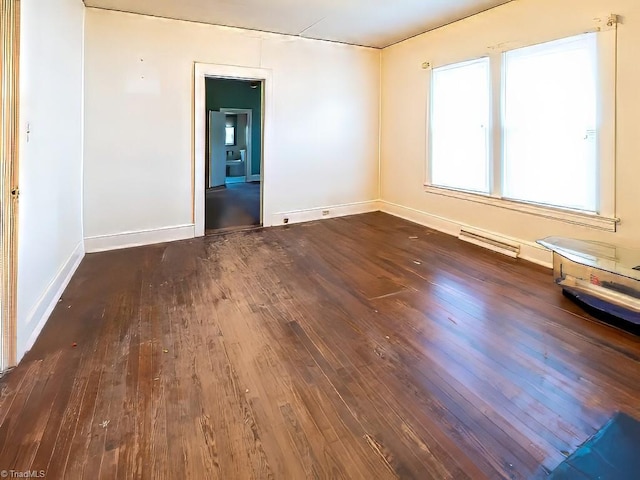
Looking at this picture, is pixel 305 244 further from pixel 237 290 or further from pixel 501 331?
pixel 501 331

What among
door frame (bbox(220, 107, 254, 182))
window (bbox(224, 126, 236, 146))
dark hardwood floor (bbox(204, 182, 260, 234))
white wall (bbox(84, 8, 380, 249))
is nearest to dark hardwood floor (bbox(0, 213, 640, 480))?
white wall (bbox(84, 8, 380, 249))

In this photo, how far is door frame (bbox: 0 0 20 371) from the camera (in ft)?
6.47

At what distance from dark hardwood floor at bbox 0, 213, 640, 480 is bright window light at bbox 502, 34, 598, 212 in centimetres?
91

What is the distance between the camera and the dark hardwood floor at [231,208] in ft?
18.5

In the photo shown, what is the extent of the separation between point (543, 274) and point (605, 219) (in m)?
0.69

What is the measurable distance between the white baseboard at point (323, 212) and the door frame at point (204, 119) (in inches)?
15.6

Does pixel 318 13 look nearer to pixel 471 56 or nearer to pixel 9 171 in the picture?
pixel 471 56

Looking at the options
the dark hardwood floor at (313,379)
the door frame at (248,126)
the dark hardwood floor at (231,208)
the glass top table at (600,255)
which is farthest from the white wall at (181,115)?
the door frame at (248,126)

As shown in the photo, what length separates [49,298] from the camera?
280cm

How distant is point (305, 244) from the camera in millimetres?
4664

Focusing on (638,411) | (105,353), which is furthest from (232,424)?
(638,411)

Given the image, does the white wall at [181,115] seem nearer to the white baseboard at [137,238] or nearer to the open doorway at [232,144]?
the white baseboard at [137,238]

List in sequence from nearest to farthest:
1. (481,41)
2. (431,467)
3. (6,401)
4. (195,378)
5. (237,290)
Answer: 1. (431,467)
2. (6,401)
3. (195,378)
4. (237,290)
5. (481,41)

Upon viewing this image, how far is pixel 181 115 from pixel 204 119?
0.29 metres
